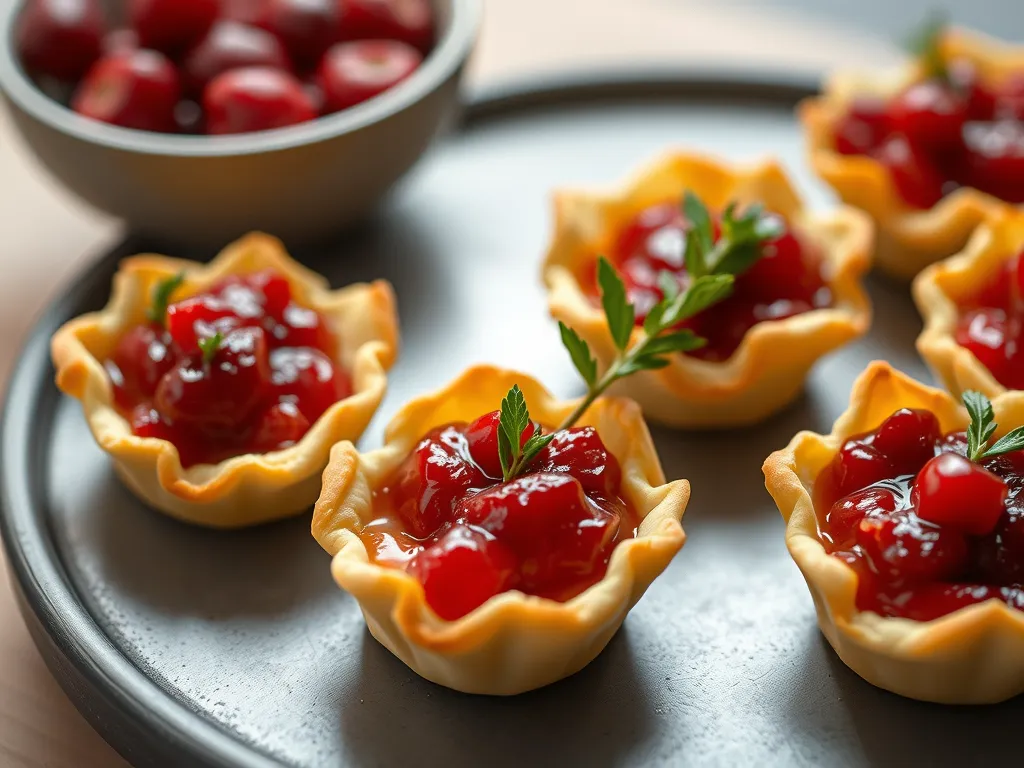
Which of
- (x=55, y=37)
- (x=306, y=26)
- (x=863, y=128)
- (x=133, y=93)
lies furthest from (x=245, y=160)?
(x=863, y=128)

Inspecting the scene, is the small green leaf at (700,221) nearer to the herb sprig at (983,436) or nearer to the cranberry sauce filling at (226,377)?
the herb sprig at (983,436)

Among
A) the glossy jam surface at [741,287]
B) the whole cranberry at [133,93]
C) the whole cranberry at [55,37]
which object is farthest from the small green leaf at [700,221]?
the whole cranberry at [55,37]

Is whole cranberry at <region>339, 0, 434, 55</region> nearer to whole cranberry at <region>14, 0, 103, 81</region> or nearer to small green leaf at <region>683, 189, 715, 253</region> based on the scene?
whole cranberry at <region>14, 0, 103, 81</region>

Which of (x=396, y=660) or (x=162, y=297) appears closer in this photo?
(x=396, y=660)

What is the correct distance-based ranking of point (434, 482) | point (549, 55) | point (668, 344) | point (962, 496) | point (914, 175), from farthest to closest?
point (549, 55), point (914, 175), point (668, 344), point (434, 482), point (962, 496)

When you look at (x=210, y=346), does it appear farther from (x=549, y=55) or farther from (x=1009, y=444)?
(x=549, y=55)

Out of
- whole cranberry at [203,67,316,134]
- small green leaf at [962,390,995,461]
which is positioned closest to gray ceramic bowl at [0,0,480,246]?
whole cranberry at [203,67,316,134]
